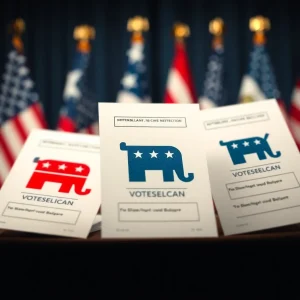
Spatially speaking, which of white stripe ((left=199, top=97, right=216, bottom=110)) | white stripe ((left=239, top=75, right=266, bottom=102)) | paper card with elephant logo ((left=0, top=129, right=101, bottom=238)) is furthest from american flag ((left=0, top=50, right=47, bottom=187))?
paper card with elephant logo ((left=0, top=129, right=101, bottom=238))

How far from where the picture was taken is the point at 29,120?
7.59ft

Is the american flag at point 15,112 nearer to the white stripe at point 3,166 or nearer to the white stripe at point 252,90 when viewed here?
the white stripe at point 3,166

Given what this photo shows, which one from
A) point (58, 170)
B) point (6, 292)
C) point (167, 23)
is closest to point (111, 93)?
point (167, 23)

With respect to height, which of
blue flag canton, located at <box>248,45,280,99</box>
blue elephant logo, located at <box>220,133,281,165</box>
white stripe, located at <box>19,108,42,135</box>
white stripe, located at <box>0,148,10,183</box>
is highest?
blue flag canton, located at <box>248,45,280,99</box>

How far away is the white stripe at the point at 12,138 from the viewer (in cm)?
222

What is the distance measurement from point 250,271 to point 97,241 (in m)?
0.25

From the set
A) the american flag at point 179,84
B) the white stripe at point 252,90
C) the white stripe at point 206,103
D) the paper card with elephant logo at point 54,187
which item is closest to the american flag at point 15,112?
the american flag at point 179,84

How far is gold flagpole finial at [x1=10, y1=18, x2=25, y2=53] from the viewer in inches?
98.3

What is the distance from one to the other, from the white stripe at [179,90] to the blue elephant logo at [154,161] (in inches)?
66.0

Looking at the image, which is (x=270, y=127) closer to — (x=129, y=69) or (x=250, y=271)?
(x=250, y=271)

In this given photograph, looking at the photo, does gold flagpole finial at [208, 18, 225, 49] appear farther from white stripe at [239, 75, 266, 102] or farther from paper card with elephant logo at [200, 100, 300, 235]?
paper card with elephant logo at [200, 100, 300, 235]

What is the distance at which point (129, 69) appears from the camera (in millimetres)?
2453

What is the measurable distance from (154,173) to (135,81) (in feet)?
6.04

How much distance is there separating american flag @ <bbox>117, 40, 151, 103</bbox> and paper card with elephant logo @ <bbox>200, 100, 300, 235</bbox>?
160 centimetres
